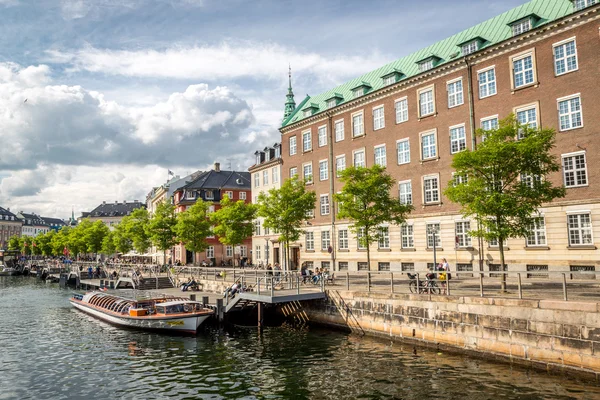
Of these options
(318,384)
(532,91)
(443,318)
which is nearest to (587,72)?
(532,91)

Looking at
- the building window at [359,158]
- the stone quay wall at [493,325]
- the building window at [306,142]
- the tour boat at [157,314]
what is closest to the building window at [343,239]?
the building window at [359,158]

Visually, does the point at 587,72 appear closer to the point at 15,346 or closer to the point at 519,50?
the point at 519,50

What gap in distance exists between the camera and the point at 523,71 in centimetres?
3384

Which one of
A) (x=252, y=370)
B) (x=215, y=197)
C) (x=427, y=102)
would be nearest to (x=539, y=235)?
(x=427, y=102)

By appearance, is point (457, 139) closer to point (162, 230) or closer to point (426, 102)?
point (426, 102)

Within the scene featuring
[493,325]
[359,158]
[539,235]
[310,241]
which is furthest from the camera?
[310,241]

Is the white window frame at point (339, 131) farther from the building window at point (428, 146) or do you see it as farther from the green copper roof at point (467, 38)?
the building window at point (428, 146)

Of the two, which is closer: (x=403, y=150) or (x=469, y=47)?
(x=469, y=47)

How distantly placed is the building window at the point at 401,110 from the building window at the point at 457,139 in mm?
5300

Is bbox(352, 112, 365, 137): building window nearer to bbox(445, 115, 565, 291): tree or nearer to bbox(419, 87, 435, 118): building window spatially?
bbox(419, 87, 435, 118): building window

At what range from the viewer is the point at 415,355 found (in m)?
20.7

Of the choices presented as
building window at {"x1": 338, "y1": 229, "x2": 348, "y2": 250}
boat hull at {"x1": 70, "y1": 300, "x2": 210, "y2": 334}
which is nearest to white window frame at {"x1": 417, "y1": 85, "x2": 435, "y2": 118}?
building window at {"x1": 338, "y1": 229, "x2": 348, "y2": 250}

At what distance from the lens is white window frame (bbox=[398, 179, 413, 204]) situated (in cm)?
4142

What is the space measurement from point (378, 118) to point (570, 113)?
17449mm
